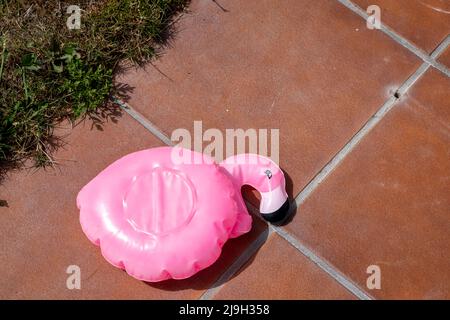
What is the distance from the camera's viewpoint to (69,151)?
287 cm

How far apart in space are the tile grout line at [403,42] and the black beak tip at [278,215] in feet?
3.43

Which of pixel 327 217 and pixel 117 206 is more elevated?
pixel 327 217

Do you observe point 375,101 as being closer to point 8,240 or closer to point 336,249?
point 336,249

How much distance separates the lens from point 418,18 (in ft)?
10.3

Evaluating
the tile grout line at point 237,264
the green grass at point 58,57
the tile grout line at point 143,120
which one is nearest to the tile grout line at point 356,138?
the tile grout line at point 237,264

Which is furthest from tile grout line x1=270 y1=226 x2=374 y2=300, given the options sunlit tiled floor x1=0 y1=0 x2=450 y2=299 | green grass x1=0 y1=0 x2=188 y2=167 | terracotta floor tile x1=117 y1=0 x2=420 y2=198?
green grass x1=0 y1=0 x2=188 y2=167

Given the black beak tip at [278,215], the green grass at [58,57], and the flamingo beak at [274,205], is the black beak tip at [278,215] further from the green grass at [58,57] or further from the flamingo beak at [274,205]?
the green grass at [58,57]

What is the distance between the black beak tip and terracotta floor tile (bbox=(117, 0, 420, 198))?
0.45ft

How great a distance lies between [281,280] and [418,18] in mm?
1522

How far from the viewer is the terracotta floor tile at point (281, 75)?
2.92 metres

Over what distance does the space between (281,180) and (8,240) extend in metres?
1.23

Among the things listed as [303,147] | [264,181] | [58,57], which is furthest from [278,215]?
[58,57]

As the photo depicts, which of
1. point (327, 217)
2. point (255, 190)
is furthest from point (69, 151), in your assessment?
point (327, 217)

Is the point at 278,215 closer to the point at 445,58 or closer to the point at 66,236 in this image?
the point at 66,236
